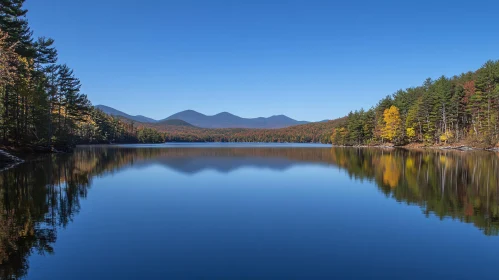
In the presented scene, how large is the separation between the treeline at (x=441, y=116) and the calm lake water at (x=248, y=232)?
52087 mm

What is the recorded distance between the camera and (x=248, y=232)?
10.3 meters

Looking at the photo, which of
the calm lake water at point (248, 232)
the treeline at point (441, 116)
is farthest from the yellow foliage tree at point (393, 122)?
the calm lake water at point (248, 232)

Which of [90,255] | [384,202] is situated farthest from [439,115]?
[90,255]

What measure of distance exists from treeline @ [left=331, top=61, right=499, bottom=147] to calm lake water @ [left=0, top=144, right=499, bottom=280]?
52087 mm

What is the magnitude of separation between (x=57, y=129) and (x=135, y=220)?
5250cm

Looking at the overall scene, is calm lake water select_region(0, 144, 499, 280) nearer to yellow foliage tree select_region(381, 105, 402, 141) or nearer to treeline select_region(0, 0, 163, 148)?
treeline select_region(0, 0, 163, 148)

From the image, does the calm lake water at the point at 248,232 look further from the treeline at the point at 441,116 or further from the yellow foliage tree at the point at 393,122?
the yellow foliage tree at the point at 393,122

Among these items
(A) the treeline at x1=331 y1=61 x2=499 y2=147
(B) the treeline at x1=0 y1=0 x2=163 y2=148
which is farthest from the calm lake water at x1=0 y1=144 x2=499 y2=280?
(A) the treeline at x1=331 y1=61 x2=499 y2=147

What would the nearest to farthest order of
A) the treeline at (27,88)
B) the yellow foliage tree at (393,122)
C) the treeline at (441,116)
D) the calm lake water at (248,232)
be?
the calm lake water at (248,232), the treeline at (27,88), the treeline at (441,116), the yellow foliage tree at (393,122)

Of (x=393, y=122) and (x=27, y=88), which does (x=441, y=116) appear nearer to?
(x=393, y=122)

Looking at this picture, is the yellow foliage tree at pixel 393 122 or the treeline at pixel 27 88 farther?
the yellow foliage tree at pixel 393 122

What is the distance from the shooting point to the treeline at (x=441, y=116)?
200ft

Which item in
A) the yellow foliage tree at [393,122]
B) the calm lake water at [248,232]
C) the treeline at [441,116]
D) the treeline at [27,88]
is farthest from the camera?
the yellow foliage tree at [393,122]

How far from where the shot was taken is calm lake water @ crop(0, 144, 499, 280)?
7.36m
